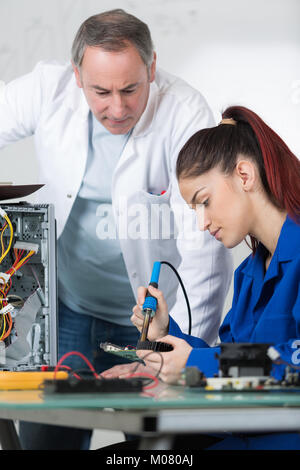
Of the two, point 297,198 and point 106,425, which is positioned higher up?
point 297,198

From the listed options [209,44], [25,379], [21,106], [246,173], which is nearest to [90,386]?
[25,379]

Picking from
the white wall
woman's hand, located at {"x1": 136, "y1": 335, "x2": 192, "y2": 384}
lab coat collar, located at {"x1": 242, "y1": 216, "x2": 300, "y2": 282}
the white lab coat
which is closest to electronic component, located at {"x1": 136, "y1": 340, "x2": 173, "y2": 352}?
woman's hand, located at {"x1": 136, "y1": 335, "x2": 192, "y2": 384}

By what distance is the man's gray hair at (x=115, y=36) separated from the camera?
2039 millimetres

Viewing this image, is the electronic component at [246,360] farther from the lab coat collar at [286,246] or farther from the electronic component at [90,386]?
the lab coat collar at [286,246]

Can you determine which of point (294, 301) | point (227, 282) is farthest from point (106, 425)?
point (227, 282)

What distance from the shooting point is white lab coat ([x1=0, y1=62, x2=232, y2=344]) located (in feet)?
7.02

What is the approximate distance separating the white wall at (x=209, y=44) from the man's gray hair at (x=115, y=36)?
443 millimetres

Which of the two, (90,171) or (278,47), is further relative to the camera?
(278,47)

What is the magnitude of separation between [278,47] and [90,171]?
0.98 m

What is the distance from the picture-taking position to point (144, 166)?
2.18 m

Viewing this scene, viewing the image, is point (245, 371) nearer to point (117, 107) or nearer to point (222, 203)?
point (222, 203)

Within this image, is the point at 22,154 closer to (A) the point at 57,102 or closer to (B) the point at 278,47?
(A) the point at 57,102

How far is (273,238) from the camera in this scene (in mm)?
1449

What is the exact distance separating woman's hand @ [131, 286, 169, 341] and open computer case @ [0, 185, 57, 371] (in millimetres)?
246
